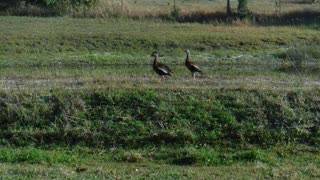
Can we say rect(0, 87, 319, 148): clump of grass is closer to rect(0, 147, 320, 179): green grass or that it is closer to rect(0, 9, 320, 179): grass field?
rect(0, 9, 320, 179): grass field

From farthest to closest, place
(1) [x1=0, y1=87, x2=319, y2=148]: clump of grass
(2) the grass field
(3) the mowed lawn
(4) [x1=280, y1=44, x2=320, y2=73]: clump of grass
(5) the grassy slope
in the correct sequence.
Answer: (5) the grassy slope
(4) [x1=280, y1=44, x2=320, y2=73]: clump of grass
(3) the mowed lawn
(1) [x1=0, y1=87, x2=319, y2=148]: clump of grass
(2) the grass field

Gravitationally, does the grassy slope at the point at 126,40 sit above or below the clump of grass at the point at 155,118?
below

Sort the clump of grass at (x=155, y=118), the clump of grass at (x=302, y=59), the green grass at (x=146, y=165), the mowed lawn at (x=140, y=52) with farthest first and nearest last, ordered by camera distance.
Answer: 1. the clump of grass at (x=302, y=59)
2. the mowed lawn at (x=140, y=52)
3. the clump of grass at (x=155, y=118)
4. the green grass at (x=146, y=165)

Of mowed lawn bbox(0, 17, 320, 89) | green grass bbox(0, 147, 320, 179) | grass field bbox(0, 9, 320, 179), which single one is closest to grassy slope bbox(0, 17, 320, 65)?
mowed lawn bbox(0, 17, 320, 89)

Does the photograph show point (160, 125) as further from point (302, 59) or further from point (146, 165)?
point (302, 59)

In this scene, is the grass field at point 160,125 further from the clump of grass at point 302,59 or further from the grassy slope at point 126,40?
the grassy slope at point 126,40

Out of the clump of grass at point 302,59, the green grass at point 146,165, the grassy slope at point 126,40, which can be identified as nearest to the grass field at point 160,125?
the green grass at point 146,165

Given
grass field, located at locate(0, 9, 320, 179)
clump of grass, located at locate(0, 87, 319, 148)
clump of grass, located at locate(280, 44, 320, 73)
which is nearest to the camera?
grass field, located at locate(0, 9, 320, 179)

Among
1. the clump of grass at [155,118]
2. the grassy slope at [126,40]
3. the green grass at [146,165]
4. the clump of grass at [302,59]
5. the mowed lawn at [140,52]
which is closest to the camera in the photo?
the green grass at [146,165]

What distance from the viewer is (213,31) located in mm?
35969

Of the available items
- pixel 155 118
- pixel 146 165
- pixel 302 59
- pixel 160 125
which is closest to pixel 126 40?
pixel 302 59

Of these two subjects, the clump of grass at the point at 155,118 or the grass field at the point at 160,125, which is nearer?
the grass field at the point at 160,125

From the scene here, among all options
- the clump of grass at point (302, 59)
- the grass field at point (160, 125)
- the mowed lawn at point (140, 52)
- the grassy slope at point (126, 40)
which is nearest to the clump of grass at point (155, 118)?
the grass field at point (160, 125)

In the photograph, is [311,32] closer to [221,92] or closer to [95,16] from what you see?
[95,16]
